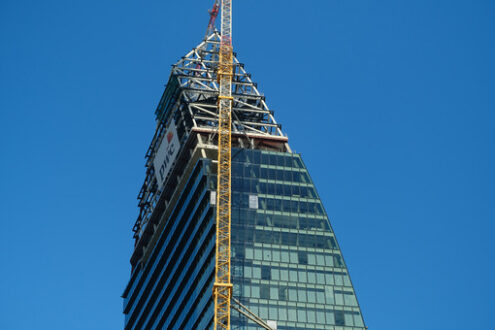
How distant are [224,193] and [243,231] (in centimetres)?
628

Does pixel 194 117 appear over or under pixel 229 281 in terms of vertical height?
over

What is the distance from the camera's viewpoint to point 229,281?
14412cm

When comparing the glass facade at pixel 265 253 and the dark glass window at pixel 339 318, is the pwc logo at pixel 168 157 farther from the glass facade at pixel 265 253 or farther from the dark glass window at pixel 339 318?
the dark glass window at pixel 339 318

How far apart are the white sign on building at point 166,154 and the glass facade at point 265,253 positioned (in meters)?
11.5

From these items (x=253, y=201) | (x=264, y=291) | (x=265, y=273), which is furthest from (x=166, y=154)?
(x=264, y=291)

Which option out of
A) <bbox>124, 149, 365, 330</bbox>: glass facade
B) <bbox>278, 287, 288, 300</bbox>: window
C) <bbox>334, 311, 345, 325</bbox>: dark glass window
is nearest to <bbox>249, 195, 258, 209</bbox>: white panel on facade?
<bbox>124, 149, 365, 330</bbox>: glass facade

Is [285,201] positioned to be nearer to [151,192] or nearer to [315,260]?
[315,260]

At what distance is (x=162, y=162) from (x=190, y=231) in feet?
83.7

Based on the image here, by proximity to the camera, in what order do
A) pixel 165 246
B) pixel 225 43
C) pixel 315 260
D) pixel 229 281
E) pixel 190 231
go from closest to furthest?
1. pixel 229 281
2. pixel 315 260
3. pixel 190 231
4. pixel 165 246
5. pixel 225 43

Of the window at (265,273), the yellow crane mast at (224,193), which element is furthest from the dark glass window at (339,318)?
the yellow crane mast at (224,193)

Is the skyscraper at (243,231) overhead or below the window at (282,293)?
overhead

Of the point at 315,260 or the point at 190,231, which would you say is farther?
the point at 190,231

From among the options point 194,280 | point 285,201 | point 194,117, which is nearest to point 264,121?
point 194,117

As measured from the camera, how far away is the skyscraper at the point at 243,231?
488 feet
